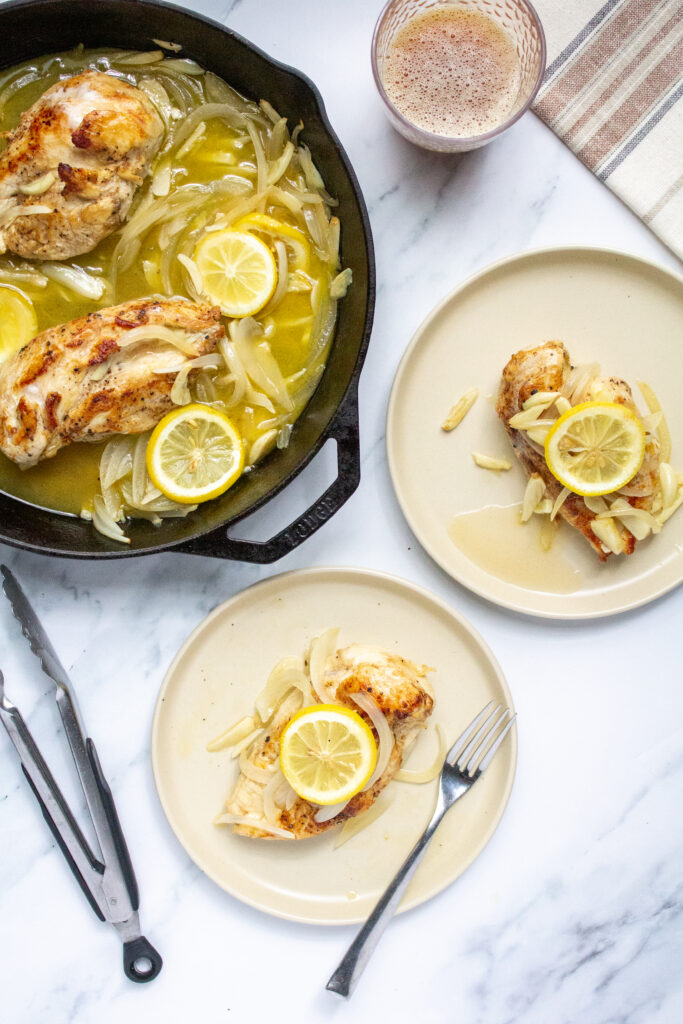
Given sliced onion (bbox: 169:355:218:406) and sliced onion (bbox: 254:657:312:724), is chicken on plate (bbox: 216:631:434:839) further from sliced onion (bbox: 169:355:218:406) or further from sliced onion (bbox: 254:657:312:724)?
sliced onion (bbox: 169:355:218:406)

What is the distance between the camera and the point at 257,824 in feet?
8.78

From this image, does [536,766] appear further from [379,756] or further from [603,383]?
[603,383]

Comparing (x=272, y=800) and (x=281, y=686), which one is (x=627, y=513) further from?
(x=272, y=800)

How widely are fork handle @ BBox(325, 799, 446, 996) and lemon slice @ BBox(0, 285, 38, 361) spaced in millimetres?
2123

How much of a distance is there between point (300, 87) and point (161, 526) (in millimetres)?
1445

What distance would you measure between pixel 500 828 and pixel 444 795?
330mm

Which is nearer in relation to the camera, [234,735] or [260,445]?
[260,445]

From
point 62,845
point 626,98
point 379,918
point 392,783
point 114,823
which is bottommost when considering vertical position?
point 62,845

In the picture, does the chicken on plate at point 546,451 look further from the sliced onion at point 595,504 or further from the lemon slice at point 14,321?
the lemon slice at point 14,321

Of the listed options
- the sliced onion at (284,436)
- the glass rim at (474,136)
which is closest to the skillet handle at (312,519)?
the sliced onion at (284,436)

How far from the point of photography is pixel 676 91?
2715 millimetres

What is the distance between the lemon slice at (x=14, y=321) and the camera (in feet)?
8.38

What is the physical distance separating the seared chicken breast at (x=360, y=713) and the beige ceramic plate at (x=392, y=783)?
10 cm

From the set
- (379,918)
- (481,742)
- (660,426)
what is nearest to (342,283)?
(660,426)
